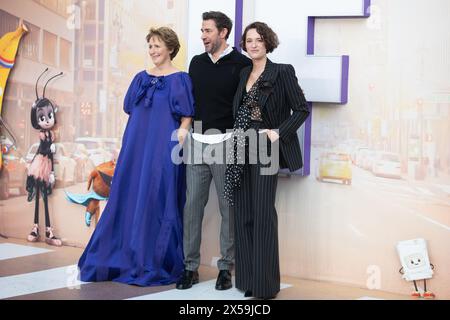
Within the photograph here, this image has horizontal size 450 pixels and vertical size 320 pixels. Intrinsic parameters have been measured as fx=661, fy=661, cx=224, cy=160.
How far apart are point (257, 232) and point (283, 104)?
69 centimetres

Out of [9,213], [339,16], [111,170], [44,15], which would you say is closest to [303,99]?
[339,16]

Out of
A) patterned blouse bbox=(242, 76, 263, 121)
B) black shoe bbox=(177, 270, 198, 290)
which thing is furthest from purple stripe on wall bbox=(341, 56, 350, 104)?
black shoe bbox=(177, 270, 198, 290)

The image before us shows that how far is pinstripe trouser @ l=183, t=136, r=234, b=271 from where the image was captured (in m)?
3.71

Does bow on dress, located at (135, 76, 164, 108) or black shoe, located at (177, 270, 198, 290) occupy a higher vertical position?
bow on dress, located at (135, 76, 164, 108)

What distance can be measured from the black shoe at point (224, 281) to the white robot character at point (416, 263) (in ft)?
3.11

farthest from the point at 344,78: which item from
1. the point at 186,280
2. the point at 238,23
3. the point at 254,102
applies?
the point at 186,280

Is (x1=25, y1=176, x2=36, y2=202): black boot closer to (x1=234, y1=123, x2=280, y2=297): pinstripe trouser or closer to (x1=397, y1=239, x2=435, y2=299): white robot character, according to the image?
(x1=234, y1=123, x2=280, y2=297): pinstripe trouser

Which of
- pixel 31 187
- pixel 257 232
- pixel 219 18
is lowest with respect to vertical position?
pixel 257 232

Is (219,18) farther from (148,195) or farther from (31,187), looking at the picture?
(31,187)

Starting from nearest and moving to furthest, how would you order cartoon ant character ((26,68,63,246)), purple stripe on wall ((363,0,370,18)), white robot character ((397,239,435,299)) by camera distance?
white robot character ((397,239,435,299)) → purple stripe on wall ((363,0,370,18)) → cartoon ant character ((26,68,63,246))

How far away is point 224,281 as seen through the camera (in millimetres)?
3701

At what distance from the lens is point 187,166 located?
3758 mm

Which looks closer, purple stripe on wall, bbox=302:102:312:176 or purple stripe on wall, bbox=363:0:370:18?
purple stripe on wall, bbox=363:0:370:18
